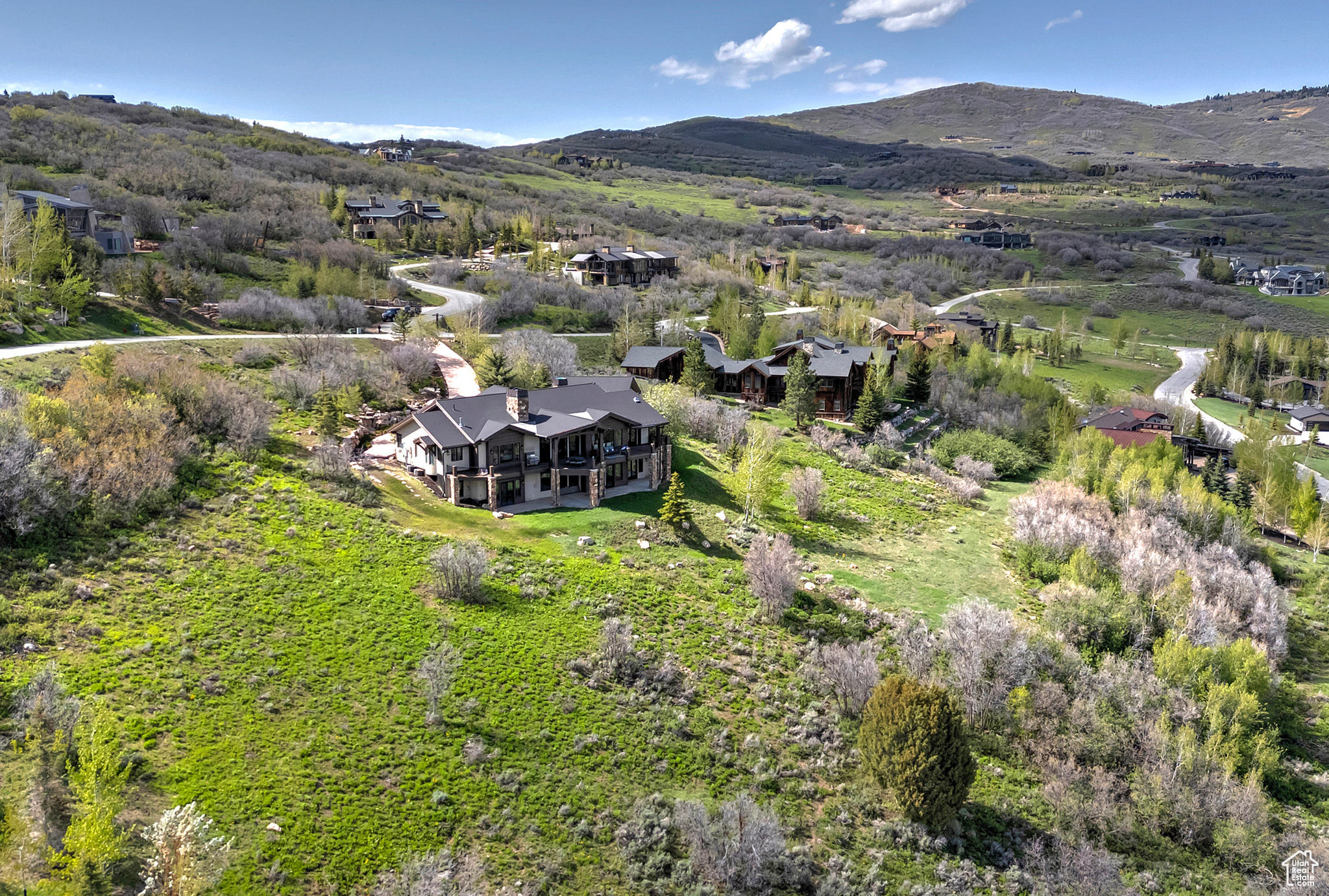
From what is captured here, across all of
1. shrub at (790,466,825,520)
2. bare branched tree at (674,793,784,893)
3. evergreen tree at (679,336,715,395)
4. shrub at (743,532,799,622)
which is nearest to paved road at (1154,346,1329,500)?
shrub at (790,466,825,520)

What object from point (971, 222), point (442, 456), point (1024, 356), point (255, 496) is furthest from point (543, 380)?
point (971, 222)

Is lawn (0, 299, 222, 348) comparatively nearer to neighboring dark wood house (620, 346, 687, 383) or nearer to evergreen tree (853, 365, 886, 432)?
neighboring dark wood house (620, 346, 687, 383)

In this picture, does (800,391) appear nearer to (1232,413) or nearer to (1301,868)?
(1301,868)

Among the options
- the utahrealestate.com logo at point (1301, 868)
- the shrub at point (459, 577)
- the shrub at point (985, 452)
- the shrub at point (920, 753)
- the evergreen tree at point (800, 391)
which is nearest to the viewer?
the utahrealestate.com logo at point (1301, 868)

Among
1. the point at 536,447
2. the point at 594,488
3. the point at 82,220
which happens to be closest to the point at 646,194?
the point at 82,220

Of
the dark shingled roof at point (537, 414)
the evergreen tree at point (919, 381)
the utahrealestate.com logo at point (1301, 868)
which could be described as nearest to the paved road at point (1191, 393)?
the evergreen tree at point (919, 381)

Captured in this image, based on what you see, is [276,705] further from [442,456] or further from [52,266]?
[52,266]

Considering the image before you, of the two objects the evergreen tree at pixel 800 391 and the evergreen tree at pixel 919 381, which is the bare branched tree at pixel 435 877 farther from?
the evergreen tree at pixel 919 381
